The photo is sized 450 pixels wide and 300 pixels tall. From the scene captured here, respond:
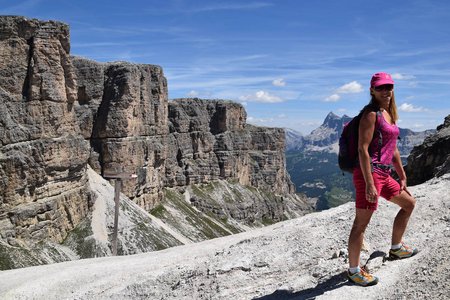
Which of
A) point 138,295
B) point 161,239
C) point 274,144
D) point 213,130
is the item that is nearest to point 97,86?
point 161,239

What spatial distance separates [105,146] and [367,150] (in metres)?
82.7

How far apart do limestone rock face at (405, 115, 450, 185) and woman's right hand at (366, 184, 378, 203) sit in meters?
15.5

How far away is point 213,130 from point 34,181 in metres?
Result: 103

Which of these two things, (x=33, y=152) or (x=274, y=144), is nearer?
(x=33, y=152)

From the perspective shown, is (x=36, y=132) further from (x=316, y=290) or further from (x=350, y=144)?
(x=350, y=144)

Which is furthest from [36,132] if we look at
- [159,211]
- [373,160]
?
[159,211]

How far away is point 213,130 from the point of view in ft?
500

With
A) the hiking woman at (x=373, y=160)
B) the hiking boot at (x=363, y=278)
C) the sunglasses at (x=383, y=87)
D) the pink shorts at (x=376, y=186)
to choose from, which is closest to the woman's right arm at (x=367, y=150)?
the hiking woman at (x=373, y=160)

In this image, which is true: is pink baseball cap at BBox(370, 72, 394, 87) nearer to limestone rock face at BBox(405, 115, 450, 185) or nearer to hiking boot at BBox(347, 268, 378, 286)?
hiking boot at BBox(347, 268, 378, 286)

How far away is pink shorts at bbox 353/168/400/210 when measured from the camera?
8469mm

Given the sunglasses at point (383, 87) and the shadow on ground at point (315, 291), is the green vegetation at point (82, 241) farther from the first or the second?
the sunglasses at point (383, 87)

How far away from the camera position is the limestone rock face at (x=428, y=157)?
2238cm

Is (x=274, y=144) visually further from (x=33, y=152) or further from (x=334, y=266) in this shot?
(x=334, y=266)

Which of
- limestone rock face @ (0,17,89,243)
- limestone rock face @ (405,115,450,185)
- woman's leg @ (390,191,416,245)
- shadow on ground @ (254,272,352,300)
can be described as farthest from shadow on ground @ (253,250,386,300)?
limestone rock face @ (0,17,89,243)
